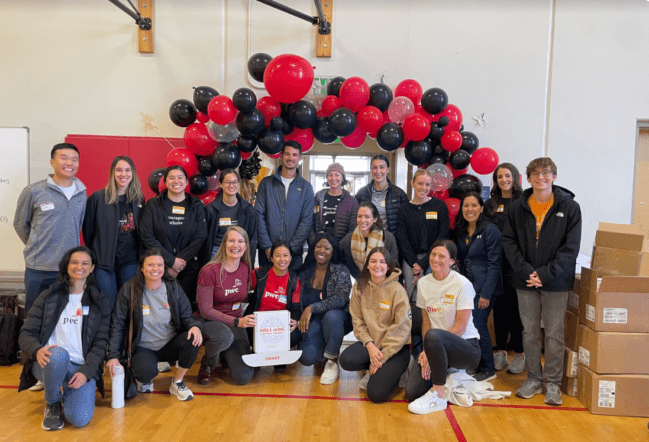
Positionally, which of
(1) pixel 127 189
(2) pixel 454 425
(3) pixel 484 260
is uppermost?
(1) pixel 127 189

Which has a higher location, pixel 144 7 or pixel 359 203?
pixel 144 7

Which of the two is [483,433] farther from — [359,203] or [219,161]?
[219,161]

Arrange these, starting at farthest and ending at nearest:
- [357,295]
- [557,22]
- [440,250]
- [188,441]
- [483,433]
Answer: [557,22] → [357,295] → [440,250] → [483,433] → [188,441]

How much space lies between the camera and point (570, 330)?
3301 millimetres

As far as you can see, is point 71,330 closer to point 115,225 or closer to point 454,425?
point 115,225

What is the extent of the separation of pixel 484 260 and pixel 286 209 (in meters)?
1.64

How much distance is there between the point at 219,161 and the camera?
399 centimetres

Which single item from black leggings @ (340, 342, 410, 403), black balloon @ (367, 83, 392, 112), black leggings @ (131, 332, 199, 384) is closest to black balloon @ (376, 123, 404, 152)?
black balloon @ (367, 83, 392, 112)

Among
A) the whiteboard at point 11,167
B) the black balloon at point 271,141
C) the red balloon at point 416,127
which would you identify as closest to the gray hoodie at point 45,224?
the black balloon at point 271,141

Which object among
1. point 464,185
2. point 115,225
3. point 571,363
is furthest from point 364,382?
point 115,225

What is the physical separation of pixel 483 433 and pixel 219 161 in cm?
284

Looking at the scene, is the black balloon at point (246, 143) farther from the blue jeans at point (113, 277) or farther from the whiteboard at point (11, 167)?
the whiteboard at point (11, 167)

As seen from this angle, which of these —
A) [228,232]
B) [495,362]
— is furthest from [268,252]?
[495,362]

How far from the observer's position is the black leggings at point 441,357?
2994mm
